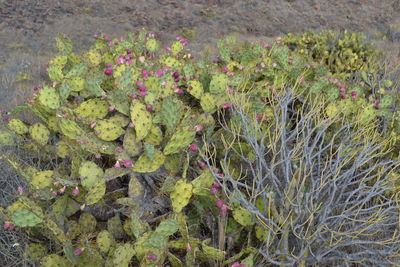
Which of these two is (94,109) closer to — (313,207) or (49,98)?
(49,98)

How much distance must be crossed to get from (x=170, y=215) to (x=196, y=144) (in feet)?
2.22

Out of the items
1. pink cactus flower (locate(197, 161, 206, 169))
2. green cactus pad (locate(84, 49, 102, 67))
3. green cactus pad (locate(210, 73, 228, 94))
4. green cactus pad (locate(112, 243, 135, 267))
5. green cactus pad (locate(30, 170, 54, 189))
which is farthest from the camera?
green cactus pad (locate(84, 49, 102, 67))

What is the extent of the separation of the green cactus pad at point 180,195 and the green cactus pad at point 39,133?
122 cm

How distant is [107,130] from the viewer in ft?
9.34

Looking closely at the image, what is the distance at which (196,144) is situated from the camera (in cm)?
309

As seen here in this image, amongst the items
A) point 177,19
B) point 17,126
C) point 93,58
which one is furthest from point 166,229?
point 177,19

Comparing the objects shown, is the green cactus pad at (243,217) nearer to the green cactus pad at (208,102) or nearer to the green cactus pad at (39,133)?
the green cactus pad at (208,102)

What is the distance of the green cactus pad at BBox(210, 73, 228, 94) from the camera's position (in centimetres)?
330

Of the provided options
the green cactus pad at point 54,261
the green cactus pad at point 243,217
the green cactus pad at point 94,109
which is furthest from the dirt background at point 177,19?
the green cactus pad at point 243,217

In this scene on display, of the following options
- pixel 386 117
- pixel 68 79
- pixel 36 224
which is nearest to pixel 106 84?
pixel 68 79

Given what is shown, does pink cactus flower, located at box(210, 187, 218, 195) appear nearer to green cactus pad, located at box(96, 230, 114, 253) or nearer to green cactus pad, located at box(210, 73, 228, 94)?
green cactus pad, located at box(96, 230, 114, 253)

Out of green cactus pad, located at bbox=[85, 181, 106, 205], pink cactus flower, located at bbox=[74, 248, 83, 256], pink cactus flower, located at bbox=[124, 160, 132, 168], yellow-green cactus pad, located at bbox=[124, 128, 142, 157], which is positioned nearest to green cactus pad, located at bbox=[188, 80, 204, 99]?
yellow-green cactus pad, located at bbox=[124, 128, 142, 157]

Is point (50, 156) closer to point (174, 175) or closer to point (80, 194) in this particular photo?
point (80, 194)

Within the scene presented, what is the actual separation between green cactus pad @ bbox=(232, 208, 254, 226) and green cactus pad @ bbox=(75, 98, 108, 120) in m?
1.25
